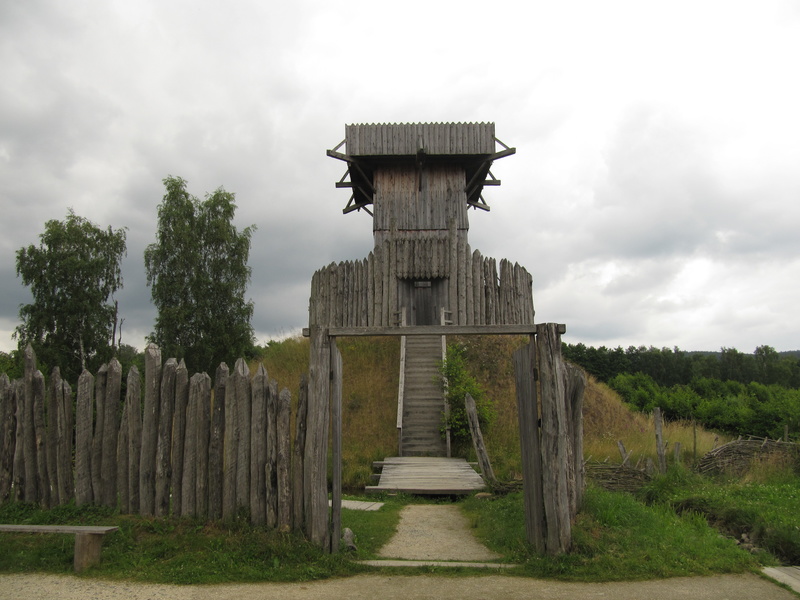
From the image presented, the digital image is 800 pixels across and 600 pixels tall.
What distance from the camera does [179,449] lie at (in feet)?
22.8

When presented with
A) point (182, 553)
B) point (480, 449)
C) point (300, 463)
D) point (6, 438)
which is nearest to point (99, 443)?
point (6, 438)

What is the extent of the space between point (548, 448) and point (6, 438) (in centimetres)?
666

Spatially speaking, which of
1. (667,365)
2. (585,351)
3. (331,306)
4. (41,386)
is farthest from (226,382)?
(667,365)

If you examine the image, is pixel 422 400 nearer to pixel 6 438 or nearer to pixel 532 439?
pixel 532 439

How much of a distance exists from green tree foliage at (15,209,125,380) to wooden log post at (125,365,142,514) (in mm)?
18594

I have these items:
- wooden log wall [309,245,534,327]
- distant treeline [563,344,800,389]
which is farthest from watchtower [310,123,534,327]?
distant treeline [563,344,800,389]

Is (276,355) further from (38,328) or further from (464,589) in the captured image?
(464,589)

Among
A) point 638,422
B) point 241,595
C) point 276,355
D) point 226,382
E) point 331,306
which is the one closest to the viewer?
point 241,595

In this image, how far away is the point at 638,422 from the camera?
1945 centimetres

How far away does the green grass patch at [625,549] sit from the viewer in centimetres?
613

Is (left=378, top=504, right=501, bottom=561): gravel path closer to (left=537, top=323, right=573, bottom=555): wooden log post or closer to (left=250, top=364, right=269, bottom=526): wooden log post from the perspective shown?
(left=537, top=323, right=573, bottom=555): wooden log post

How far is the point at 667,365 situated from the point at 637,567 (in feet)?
230

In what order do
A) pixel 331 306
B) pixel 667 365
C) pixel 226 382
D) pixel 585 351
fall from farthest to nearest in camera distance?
pixel 667 365 → pixel 585 351 → pixel 331 306 → pixel 226 382

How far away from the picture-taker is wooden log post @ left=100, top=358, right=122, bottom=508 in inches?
282
